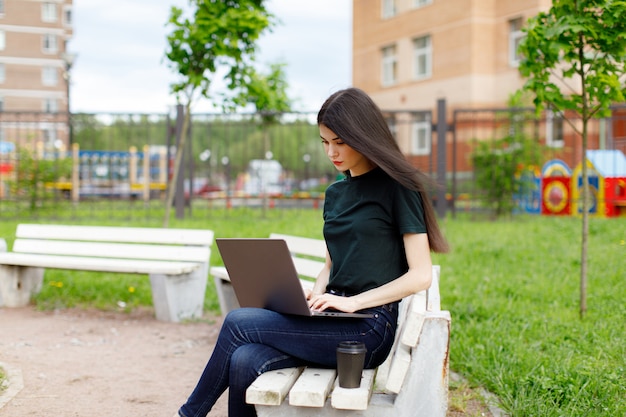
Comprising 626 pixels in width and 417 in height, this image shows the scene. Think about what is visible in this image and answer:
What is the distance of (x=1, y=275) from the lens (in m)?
6.71

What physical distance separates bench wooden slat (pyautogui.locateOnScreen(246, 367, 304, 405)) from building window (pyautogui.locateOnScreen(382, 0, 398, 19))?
2862 cm

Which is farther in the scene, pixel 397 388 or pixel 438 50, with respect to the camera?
pixel 438 50

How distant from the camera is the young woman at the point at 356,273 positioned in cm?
277

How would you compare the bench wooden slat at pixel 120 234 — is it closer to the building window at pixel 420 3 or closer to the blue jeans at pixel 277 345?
the blue jeans at pixel 277 345

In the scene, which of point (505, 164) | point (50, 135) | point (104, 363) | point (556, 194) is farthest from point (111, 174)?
point (50, 135)

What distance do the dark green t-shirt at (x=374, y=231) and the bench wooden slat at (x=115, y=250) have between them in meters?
3.46

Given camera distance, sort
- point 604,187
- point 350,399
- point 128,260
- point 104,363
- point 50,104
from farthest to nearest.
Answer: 1. point 50,104
2. point 604,187
3. point 128,260
4. point 104,363
5. point 350,399

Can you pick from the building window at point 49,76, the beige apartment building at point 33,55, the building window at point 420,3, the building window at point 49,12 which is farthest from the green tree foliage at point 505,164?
the building window at point 49,76

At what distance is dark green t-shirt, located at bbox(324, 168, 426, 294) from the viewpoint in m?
2.82

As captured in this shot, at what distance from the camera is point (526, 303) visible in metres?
5.82

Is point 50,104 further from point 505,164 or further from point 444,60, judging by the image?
point 505,164

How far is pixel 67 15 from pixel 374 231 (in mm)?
65888

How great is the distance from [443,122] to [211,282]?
676 cm

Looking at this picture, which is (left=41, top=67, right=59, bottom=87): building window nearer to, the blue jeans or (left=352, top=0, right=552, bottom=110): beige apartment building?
(left=352, top=0, right=552, bottom=110): beige apartment building
